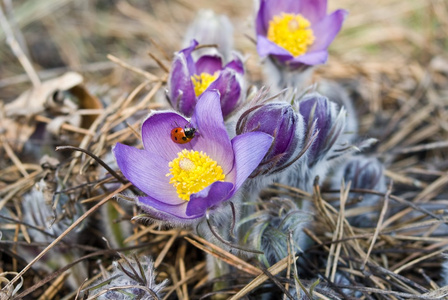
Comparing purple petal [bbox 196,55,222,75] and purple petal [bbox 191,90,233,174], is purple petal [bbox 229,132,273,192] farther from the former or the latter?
purple petal [bbox 196,55,222,75]

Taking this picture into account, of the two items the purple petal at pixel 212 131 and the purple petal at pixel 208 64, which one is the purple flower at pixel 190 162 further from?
the purple petal at pixel 208 64

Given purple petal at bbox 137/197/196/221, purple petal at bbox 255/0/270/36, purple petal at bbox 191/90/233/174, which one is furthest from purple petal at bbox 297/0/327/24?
purple petal at bbox 137/197/196/221

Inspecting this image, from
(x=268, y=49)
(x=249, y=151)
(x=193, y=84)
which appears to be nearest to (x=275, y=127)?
(x=249, y=151)

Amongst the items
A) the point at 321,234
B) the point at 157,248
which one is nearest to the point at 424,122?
the point at 321,234

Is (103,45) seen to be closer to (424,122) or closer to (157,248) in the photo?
(157,248)

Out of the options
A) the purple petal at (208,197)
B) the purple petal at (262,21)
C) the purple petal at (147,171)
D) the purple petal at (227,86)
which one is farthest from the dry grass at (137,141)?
the purple petal at (227,86)

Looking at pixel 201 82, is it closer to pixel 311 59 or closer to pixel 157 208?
pixel 311 59

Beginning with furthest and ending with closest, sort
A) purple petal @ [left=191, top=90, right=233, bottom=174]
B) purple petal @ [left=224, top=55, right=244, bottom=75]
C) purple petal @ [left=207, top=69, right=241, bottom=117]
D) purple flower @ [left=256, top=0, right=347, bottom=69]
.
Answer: purple flower @ [left=256, top=0, right=347, bottom=69] → purple petal @ [left=224, top=55, right=244, bottom=75] → purple petal @ [left=207, top=69, right=241, bottom=117] → purple petal @ [left=191, top=90, right=233, bottom=174]
